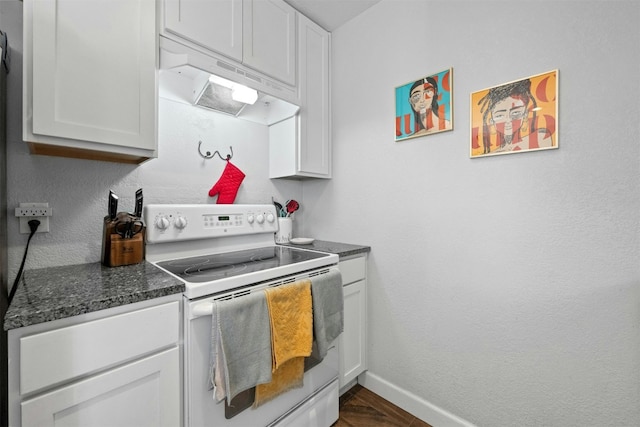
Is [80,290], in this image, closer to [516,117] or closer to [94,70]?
[94,70]

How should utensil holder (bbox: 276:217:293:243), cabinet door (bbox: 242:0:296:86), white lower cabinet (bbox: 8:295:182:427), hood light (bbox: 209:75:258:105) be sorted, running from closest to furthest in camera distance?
white lower cabinet (bbox: 8:295:182:427)
hood light (bbox: 209:75:258:105)
cabinet door (bbox: 242:0:296:86)
utensil holder (bbox: 276:217:293:243)

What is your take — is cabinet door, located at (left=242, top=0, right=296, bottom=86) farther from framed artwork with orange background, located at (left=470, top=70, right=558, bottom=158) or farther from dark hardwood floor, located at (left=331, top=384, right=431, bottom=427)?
dark hardwood floor, located at (left=331, top=384, right=431, bottom=427)

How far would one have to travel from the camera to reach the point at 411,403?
5.18 feet

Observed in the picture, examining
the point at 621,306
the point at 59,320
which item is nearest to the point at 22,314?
the point at 59,320

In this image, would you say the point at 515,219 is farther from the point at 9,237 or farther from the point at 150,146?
the point at 9,237

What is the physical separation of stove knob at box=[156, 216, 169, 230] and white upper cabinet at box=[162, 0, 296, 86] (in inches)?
34.1

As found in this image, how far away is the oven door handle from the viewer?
940 millimetres

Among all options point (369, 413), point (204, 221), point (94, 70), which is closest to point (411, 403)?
point (369, 413)

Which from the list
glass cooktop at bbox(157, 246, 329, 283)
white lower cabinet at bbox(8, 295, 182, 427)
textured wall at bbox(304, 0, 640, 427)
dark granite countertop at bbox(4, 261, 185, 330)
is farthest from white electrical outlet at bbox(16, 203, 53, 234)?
textured wall at bbox(304, 0, 640, 427)

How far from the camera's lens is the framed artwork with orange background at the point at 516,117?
1.14 meters

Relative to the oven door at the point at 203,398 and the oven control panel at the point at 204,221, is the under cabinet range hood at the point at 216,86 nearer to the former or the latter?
the oven control panel at the point at 204,221

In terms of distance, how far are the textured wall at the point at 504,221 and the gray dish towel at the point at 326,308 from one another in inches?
18.1

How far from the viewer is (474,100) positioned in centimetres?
134

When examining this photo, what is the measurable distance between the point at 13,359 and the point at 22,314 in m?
0.12
